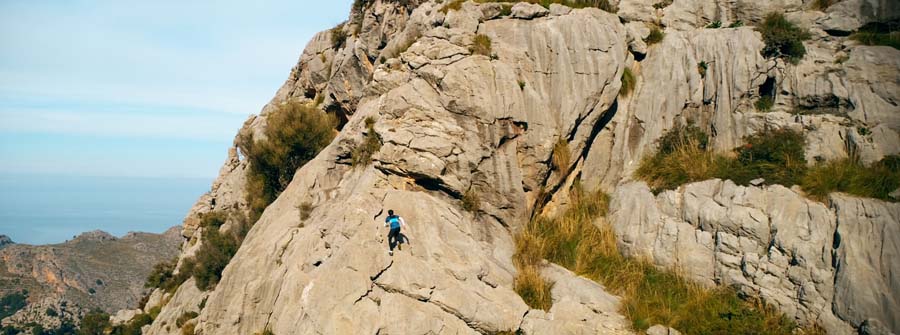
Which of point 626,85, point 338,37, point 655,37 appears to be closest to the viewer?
point 626,85

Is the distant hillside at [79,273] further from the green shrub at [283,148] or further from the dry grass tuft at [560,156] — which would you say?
the dry grass tuft at [560,156]

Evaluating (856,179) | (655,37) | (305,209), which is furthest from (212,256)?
(856,179)

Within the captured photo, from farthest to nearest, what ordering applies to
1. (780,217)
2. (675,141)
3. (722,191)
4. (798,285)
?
1. (675,141)
2. (722,191)
3. (780,217)
4. (798,285)

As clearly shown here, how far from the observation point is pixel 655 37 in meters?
18.6

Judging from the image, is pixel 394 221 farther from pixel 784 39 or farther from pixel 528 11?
pixel 784 39

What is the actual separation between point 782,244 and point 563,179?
596 cm

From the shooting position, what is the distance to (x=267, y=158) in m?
23.8

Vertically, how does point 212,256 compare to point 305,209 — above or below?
below

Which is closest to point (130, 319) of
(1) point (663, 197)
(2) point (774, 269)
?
(1) point (663, 197)

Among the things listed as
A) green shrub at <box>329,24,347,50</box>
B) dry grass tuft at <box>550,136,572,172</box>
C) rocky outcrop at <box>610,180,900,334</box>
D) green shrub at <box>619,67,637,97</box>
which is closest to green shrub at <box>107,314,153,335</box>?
green shrub at <box>329,24,347,50</box>

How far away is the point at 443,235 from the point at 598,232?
4.73m

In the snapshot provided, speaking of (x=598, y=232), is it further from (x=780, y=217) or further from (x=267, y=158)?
(x=267, y=158)

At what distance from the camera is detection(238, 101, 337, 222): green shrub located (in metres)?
23.4

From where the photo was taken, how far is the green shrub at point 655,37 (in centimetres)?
1859
